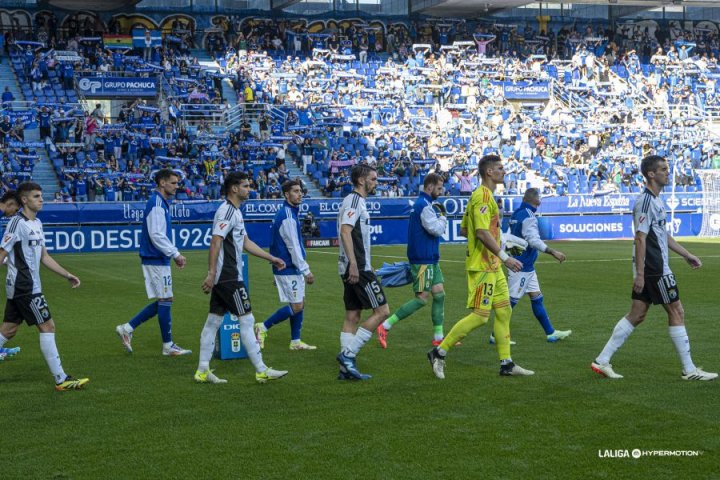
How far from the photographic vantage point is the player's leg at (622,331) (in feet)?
29.8

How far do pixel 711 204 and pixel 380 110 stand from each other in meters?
15.2

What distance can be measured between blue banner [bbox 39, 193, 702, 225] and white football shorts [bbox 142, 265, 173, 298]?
2003 centimetres

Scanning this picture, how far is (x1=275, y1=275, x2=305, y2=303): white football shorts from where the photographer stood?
459 inches

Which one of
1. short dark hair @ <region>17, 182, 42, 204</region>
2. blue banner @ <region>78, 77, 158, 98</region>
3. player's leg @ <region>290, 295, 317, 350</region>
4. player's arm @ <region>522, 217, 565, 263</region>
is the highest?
blue banner @ <region>78, 77, 158, 98</region>

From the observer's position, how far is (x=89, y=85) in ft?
141

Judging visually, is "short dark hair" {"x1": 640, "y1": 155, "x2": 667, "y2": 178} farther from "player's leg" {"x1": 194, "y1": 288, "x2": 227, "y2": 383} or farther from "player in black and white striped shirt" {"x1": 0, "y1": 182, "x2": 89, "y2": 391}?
"player in black and white striped shirt" {"x1": 0, "y1": 182, "x2": 89, "y2": 391}

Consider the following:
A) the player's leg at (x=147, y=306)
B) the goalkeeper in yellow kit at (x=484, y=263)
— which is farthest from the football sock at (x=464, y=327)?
the player's leg at (x=147, y=306)

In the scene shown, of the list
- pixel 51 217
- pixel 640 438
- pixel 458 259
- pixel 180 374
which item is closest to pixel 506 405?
pixel 640 438

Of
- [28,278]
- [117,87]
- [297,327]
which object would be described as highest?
[117,87]

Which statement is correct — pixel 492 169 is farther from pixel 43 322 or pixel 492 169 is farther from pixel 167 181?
pixel 43 322

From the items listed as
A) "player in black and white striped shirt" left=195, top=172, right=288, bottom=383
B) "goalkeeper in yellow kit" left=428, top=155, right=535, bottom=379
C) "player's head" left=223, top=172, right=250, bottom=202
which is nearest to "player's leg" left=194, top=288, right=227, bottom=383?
"player in black and white striped shirt" left=195, top=172, right=288, bottom=383

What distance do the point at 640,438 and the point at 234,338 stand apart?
17.8 ft

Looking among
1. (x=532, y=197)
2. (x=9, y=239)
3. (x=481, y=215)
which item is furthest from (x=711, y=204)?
(x=9, y=239)

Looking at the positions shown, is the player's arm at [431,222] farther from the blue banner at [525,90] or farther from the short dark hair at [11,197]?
A: the blue banner at [525,90]
